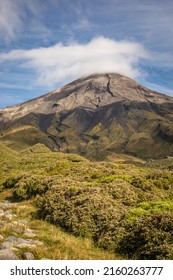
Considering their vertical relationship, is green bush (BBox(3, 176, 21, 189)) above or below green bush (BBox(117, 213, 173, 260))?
below

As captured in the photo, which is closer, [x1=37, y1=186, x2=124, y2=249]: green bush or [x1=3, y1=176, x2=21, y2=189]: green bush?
[x1=37, y1=186, x2=124, y2=249]: green bush

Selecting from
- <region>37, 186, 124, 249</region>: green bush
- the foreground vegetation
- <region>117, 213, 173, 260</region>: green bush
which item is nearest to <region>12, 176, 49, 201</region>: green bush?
the foreground vegetation

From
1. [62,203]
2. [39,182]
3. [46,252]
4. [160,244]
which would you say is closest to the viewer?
[46,252]

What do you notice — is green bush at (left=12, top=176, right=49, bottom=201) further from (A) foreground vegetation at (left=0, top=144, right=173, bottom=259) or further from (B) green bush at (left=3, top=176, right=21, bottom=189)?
(B) green bush at (left=3, top=176, right=21, bottom=189)

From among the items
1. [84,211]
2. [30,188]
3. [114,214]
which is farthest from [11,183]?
[114,214]

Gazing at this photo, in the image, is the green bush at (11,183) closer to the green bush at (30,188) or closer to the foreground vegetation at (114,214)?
the green bush at (30,188)

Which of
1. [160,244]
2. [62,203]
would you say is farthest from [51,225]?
[160,244]

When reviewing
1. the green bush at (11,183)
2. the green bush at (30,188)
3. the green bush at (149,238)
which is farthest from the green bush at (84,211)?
the green bush at (11,183)

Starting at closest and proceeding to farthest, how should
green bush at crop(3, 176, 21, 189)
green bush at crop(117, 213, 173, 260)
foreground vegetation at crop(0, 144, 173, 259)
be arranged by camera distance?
1. green bush at crop(117, 213, 173, 260)
2. foreground vegetation at crop(0, 144, 173, 259)
3. green bush at crop(3, 176, 21, 189)

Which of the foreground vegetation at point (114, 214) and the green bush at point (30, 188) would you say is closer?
the foreground vegetation at point (114, 214)

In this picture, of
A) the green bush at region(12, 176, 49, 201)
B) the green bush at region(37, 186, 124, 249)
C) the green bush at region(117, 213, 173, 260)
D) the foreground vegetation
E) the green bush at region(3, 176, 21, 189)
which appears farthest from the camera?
the green bush at region(3, 176, 21, 189)

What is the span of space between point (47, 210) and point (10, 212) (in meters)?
3.03

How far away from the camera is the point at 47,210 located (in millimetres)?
17969

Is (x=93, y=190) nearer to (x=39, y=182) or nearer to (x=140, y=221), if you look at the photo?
(x=140, y=221)
